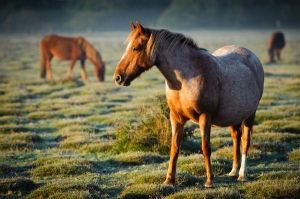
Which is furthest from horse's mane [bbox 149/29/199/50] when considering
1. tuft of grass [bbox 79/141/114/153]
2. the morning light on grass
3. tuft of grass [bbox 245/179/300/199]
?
tuft of grass [bbox 79/141/114/153]

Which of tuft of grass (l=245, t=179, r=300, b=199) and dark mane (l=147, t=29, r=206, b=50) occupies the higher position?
dark mane (l=147, t=29, r=206, b=50)

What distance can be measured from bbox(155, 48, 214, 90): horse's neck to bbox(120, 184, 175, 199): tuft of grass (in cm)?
175

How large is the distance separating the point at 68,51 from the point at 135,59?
974 inches

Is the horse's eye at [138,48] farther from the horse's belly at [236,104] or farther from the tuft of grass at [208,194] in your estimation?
the tuft of grass at [208,194]

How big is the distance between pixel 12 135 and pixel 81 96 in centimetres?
942

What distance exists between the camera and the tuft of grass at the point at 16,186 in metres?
9.56

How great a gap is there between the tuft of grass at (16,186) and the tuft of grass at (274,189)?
3952 mm

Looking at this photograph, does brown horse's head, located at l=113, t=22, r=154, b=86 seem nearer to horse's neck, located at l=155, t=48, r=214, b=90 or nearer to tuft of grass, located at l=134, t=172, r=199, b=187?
horse's neck, located at l=155, t=48, r=214, b=90

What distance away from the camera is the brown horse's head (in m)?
8.62

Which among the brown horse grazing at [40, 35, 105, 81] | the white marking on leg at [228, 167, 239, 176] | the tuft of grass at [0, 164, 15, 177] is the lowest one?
the tuft of grass at [0, 164, 15, 177]

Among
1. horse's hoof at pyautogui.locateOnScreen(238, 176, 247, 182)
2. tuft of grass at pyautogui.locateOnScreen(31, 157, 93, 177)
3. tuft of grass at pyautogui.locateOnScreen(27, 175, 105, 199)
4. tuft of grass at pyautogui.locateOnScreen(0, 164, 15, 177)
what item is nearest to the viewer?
tuft of grass at pyautogui.locateOnScreen(27, 175, 105, 199)

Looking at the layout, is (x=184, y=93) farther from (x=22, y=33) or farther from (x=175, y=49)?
(x=22, y=33)

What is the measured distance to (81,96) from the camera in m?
24.5

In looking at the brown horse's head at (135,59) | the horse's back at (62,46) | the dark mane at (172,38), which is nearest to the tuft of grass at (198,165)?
the dark mane at (172,38)
